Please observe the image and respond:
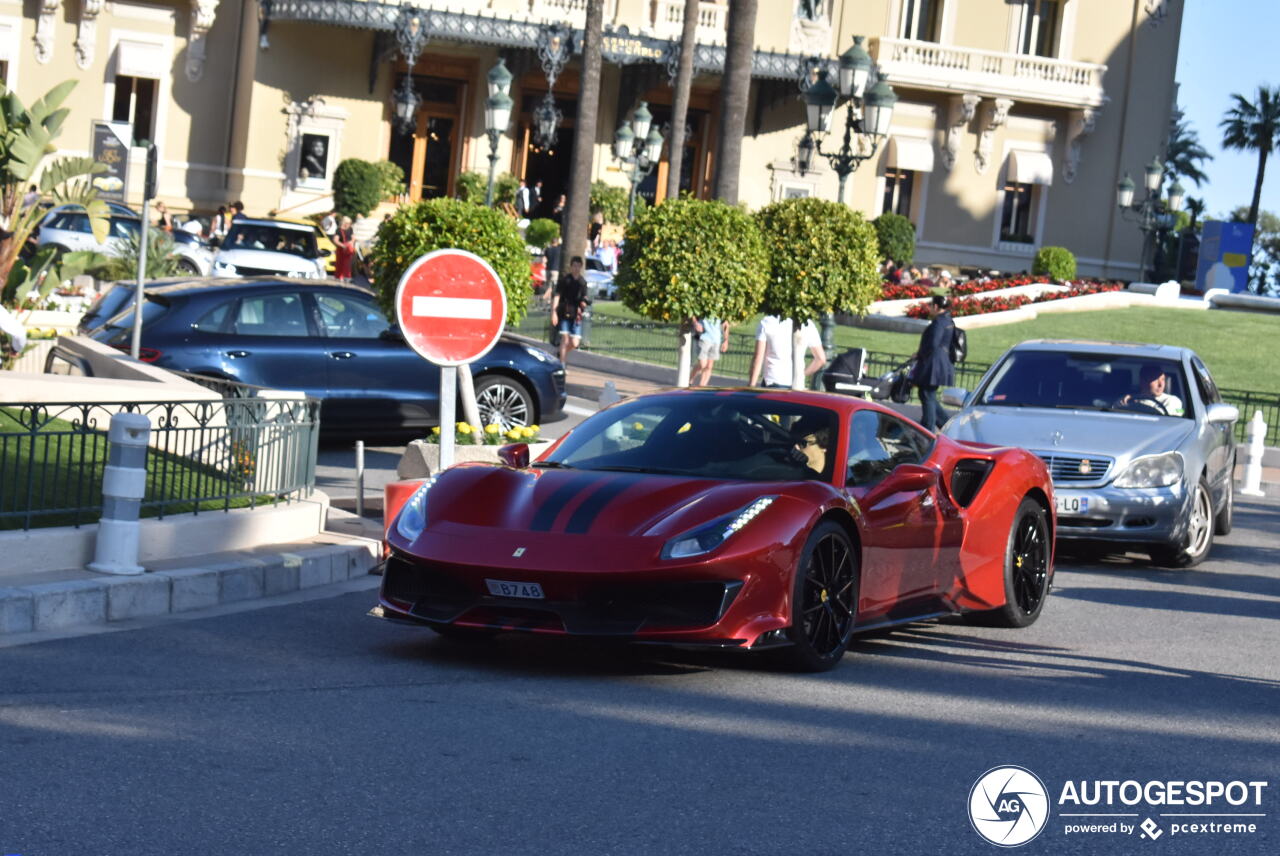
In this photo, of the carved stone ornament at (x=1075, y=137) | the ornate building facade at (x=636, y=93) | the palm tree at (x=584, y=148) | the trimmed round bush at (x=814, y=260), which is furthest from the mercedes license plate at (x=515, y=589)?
the carved stone ornament at (x=1075, y=137)

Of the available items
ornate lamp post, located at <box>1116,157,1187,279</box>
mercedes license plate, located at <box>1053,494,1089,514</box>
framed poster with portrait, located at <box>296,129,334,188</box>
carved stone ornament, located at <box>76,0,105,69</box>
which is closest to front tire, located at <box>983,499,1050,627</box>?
mercedes license plate, located at <box>1053,494,1089,514</box>

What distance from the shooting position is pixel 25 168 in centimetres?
1750

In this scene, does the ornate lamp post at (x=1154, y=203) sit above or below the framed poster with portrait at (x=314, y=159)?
above

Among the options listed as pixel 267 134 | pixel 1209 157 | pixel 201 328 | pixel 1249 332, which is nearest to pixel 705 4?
pixel 267 134

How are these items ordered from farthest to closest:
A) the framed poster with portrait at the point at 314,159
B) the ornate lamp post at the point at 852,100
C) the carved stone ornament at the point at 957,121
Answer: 1. the carved stone ornament at the point at 957,121
2. the framed poster with portrait at the point at 314,159
3. the ornate lamp post at the point at 852,100

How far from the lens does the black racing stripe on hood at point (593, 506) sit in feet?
26.2

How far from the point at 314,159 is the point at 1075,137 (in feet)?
79.0

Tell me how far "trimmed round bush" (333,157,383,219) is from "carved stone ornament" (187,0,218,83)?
194 inches

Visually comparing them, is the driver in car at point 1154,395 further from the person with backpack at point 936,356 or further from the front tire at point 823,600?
the front tire at point 823,600

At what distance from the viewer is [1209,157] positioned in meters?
112

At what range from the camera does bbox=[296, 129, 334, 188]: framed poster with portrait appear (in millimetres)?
48781

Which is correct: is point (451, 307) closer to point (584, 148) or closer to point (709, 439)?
point (709, 439)

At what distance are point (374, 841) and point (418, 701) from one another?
2056 mm

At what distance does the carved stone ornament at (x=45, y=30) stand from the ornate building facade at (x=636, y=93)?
2.3 inches
